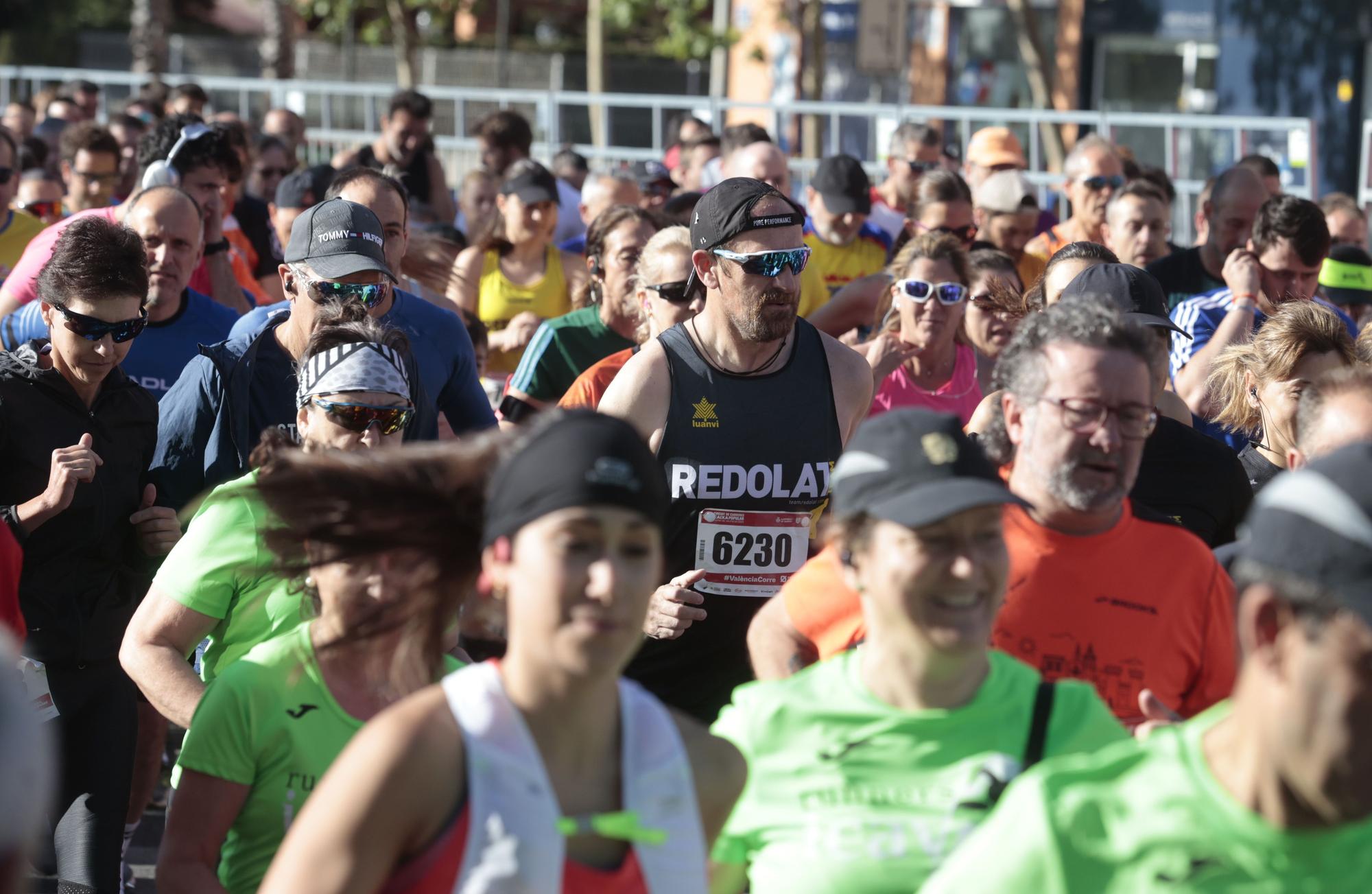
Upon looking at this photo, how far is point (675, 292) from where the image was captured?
18.9ft

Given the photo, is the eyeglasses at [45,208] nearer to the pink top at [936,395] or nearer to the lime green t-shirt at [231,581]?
the pink top at [936,395]

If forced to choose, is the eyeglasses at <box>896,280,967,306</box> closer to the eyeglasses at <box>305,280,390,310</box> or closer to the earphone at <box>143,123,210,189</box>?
the eyeglasses at <box>305,280,390,310</box>

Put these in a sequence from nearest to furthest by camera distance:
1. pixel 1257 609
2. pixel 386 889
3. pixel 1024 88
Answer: pixel 1257 609
pixel 386 889
pixel 1024 88

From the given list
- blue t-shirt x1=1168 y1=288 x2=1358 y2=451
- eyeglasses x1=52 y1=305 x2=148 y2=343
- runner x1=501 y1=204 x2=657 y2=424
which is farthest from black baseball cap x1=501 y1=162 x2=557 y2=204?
eyeglasses x1=52 y1=305 x2=148 y2=343

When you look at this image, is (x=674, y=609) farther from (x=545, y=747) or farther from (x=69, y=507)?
(x=545, y=747)

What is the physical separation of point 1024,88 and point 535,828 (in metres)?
23.2

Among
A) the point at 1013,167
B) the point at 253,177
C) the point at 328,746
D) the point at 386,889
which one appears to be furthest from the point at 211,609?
the point at 253,177

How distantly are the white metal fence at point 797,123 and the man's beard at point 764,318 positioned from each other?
8.08 metres

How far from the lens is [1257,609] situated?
6.57 ft

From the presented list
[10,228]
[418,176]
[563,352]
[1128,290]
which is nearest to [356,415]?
[1128,290]

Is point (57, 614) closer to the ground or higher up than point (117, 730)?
higher up

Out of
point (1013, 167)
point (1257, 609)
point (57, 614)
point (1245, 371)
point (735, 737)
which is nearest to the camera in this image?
point (1257, 609)

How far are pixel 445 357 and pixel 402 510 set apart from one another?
2826 millimetres

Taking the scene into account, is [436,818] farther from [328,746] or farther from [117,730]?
[117,730]
